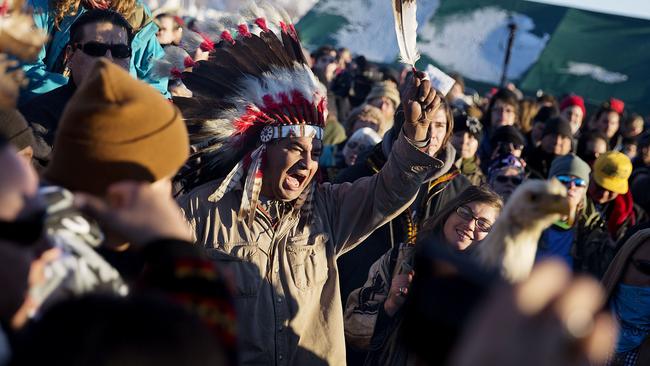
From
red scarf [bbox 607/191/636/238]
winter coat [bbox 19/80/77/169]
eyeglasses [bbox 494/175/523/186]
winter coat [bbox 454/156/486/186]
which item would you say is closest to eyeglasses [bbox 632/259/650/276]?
eyeglasses [bbox 494/175/523/186]

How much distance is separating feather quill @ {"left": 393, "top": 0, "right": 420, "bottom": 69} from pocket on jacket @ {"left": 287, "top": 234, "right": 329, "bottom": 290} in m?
0.85

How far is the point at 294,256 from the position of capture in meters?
3.71

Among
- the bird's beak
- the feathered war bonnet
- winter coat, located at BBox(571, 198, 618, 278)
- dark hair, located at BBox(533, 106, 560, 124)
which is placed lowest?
dark hair, located at BBox(533, 106, 560, 124)

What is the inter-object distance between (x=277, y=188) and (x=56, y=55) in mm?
2124

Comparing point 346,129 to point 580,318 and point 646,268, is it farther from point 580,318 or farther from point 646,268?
point 580,318

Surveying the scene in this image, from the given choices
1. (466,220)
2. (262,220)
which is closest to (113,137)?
(262,220)

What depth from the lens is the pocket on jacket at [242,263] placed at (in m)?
3.62

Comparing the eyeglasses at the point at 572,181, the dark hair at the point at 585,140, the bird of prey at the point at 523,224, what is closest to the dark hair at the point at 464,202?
the bird of prey at the point at 523,224

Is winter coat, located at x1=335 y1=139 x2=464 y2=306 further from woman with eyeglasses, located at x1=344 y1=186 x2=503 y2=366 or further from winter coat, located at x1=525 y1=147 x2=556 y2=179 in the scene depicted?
winter coat, located at x1=525 y1=147 x2=556 y2=179

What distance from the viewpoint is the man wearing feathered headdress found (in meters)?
3.66

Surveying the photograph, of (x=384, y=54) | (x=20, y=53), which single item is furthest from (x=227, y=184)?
(x=384, y=54)

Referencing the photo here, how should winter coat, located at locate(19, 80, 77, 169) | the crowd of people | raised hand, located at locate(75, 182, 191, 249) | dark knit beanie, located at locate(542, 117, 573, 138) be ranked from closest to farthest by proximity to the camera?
1. the crowd of people
2. raised hand, located at locate(75, 182, 191, 249)
3. winter coat, located at locate(19, 80, 77, 169)
4. dark knit beanie, located at locate(542, 117, 573, 138)

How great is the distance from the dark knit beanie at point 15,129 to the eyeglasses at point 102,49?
0.90m

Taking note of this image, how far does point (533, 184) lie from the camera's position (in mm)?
2385
